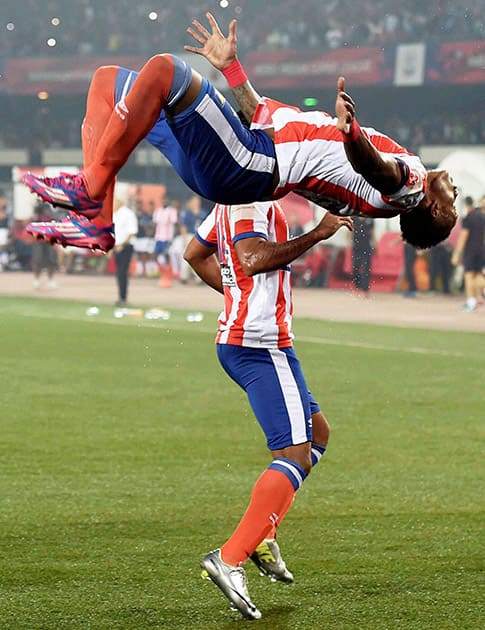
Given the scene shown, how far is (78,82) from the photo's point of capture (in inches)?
1620

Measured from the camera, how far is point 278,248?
5434 mm

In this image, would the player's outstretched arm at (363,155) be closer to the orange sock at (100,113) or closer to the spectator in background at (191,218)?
the orange sock at (100,113)

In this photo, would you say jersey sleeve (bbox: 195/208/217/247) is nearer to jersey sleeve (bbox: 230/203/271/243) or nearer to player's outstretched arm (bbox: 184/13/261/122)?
jersey sleeve (bbox: 230/203/271/243)

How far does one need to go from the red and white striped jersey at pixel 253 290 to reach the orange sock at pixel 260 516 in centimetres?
64

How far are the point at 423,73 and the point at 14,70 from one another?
15377mm

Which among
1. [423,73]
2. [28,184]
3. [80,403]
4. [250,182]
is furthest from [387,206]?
[423,73]

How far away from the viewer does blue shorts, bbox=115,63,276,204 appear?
4.98 m

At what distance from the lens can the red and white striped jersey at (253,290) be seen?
5.57 metres

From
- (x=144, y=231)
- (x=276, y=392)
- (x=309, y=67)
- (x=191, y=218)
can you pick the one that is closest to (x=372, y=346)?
(x=276, y=392)

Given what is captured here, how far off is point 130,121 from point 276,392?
142 centimetres

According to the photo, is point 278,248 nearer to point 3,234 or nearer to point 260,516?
point 260,516

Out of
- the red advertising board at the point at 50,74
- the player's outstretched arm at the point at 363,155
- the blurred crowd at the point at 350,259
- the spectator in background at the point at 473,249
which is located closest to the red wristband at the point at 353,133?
the player's outstretched arm at the point at 363,155

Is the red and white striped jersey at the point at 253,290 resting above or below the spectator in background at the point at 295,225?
above

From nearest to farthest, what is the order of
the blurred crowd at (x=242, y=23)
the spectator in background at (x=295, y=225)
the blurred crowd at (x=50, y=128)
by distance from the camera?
the spectator in background at (x=295, y=225), the blurred crowd at (x=50, y=128), the blurred crowd at (x=242, y=23)
